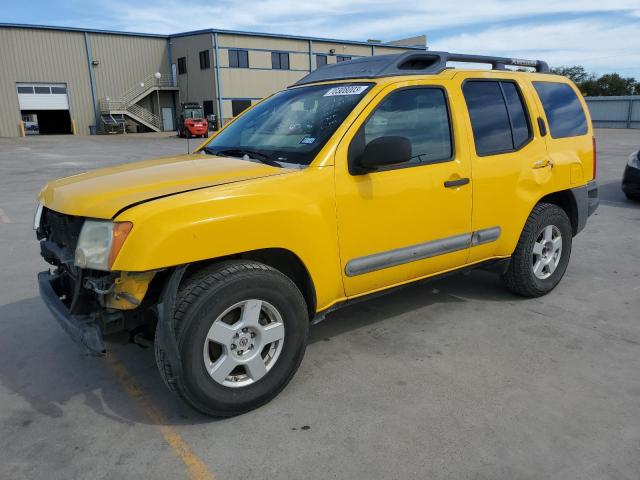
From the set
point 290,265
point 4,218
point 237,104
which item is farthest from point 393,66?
point 237,104

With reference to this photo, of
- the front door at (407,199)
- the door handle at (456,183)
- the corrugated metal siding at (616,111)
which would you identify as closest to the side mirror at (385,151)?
the front door at (407,199)

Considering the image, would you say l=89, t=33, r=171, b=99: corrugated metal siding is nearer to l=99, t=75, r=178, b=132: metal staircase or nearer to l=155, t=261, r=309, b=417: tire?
l=99, t=75, r=178, b=132: metal staircase

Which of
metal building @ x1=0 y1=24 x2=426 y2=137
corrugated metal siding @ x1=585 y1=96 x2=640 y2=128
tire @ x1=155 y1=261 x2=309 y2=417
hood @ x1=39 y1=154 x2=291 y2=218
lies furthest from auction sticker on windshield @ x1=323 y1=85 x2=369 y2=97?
corrugated metal siding @ x1=585 y1=96 x2=640 y2=128

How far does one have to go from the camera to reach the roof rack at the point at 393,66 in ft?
12.2

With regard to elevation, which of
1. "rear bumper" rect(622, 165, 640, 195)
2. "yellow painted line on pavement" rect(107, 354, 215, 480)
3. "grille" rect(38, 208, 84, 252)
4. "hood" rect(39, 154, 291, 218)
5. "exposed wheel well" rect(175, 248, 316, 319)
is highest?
"hood" rect(39, 154, 291, 218)

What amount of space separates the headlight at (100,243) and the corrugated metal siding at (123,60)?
43.6 meters

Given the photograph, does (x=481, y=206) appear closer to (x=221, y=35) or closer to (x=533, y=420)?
(x=533, y=420)

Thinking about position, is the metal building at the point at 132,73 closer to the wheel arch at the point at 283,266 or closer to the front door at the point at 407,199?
the front door at the point at 407,199

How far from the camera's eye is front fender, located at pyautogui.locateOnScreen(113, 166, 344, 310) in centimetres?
258

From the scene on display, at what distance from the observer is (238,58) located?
42.5 meters

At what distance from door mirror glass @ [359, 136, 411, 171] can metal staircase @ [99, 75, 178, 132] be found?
4189cm

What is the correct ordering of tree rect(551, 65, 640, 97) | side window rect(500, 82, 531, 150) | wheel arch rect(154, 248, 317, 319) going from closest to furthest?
1. wheel arch rect(154, 248, 317, 319)
2. side window rect(500, 82, 531, 150)
3. tree rect(551, 65, 640, 97)

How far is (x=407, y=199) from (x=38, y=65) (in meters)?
43.1

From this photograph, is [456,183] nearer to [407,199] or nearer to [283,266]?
[407,199]
